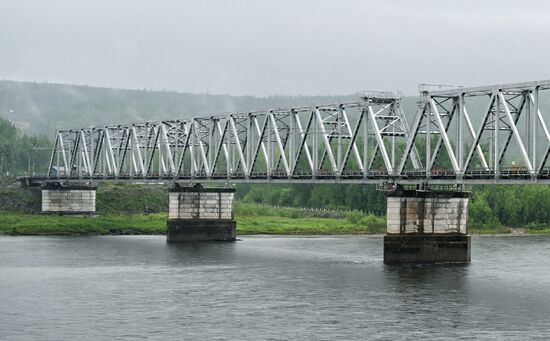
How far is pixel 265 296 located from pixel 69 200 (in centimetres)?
11217

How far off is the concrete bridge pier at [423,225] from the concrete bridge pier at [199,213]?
1772 inches

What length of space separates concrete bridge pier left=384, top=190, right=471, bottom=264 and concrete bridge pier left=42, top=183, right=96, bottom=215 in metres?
94.4

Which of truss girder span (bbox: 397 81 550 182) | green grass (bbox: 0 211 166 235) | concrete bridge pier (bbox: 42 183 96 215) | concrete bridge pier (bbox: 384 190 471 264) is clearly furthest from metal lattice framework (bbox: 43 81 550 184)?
concrete bridge pier (bbox: 42 183 96 215)

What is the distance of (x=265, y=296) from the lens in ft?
248

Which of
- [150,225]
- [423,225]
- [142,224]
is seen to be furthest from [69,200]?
[423,225]

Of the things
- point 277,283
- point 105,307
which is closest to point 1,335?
point 105,307

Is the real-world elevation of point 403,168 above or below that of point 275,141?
below

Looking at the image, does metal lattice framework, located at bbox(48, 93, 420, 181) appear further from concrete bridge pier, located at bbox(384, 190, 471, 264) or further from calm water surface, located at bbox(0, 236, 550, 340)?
calm water surface, located at bbox(0, 236, 550, 340)

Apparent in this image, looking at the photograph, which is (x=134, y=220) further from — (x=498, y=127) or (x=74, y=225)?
(x=498, y=127)

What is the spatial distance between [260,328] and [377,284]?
2240cm

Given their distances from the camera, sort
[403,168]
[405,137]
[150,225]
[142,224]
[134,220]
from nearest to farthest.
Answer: [405,137], [403,168], [150,225], [142,224], [134,220]

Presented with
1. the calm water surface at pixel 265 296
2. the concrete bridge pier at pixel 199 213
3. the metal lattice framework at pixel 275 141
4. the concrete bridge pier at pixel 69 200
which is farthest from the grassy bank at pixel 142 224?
the calm water surface at pixel 265 296

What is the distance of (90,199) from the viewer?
182 metres

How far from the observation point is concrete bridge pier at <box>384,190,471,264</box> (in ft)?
316
